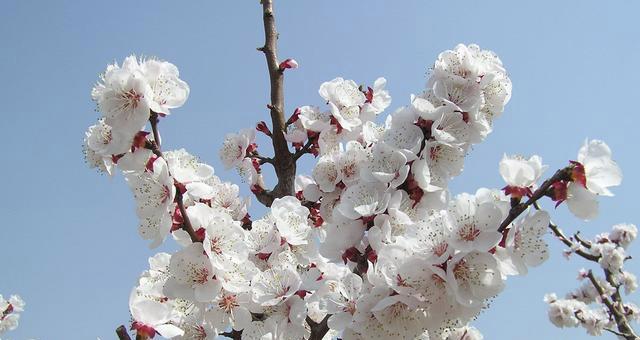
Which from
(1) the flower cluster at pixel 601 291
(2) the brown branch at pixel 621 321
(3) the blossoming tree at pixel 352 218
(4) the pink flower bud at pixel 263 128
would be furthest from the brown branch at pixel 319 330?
(1) the flower cluster at pixel 601 291

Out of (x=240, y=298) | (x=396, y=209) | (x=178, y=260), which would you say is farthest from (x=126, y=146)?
(x=396, y=209)

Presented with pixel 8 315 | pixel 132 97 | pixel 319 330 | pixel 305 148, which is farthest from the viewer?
pixel 8 315

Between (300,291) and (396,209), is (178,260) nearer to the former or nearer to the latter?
(300,291)

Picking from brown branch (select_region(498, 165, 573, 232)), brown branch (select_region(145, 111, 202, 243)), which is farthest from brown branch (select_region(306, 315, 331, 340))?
brown branch (select_region(498, 165, 573, 232))

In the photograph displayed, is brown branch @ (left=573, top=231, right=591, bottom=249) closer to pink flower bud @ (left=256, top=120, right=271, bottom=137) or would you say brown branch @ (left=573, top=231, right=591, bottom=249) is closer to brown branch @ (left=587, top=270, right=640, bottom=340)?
brown branch @ (left=587, top=270, right=640, bottom=340)

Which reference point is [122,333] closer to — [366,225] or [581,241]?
[366,225]

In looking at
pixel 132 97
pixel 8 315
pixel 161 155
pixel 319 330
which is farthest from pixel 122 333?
pixel 8 315

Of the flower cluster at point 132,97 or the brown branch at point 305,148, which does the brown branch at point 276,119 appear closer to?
the brown branch at point 305,148
